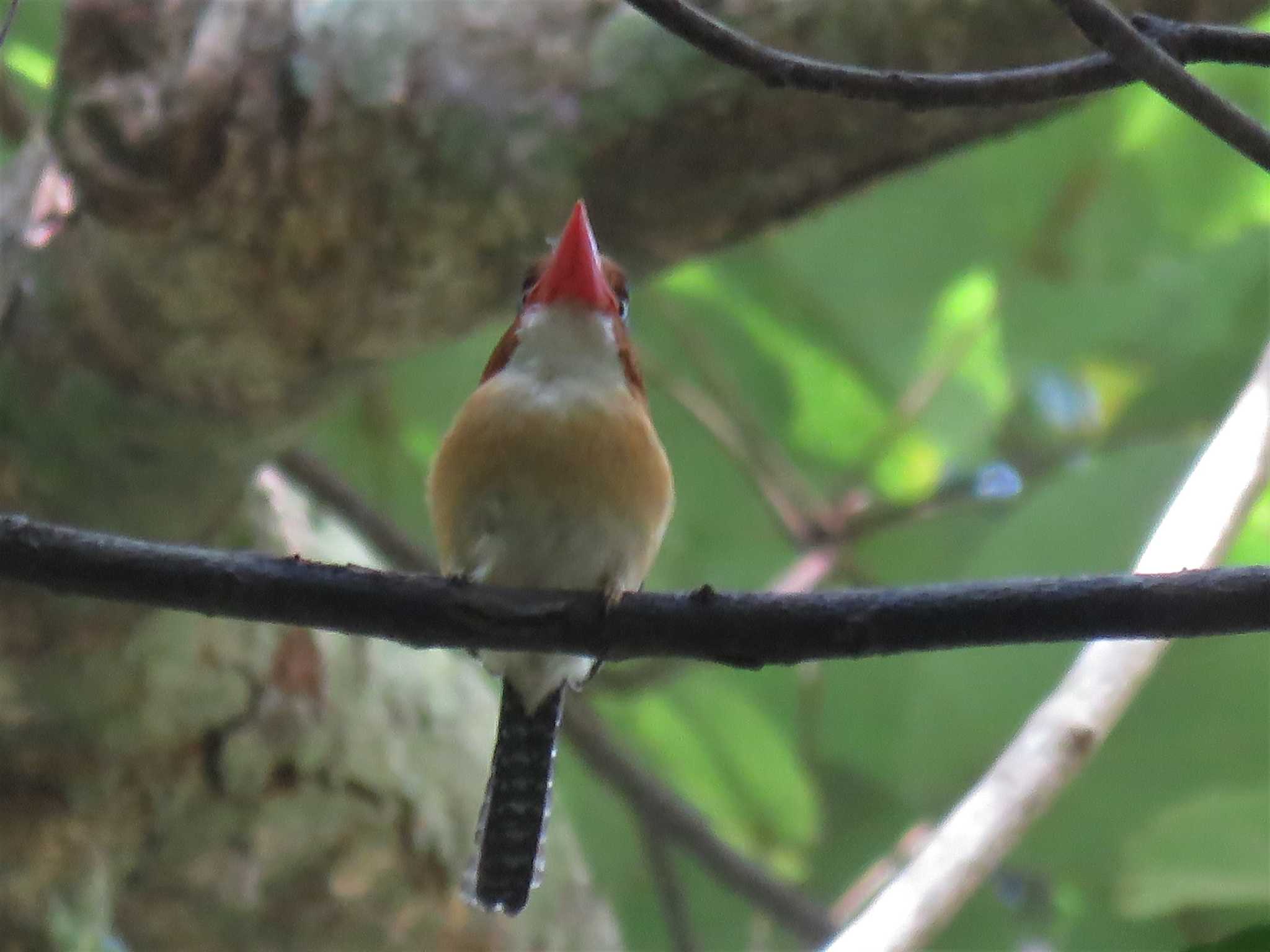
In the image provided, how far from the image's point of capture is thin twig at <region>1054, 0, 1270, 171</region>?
3.19 feet

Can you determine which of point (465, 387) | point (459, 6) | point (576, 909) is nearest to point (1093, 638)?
point (459, 6)

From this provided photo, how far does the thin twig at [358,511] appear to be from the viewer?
273 cm

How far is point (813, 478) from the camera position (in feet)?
10.2

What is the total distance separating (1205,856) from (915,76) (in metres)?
1.41

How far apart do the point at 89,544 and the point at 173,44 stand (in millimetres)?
1003

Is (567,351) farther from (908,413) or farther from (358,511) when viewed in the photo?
(908,413)

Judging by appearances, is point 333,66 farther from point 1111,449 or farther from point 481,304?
point 1111,449

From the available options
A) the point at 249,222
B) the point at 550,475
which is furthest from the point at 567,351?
the point at 249,222

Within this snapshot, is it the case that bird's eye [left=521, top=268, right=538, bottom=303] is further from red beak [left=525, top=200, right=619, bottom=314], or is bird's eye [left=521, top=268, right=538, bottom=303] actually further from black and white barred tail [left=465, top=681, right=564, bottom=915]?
black and white barred tail [left=465, top=681, right=564, bottom=915]

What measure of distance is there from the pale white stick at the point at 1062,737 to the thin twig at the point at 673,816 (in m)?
0.94

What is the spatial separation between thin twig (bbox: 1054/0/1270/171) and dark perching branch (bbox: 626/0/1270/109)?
0.05 meters

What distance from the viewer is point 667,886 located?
2.78 metres

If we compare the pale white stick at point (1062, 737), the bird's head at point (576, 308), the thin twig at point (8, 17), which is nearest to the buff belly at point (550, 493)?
the bird's head at point (576, 308)

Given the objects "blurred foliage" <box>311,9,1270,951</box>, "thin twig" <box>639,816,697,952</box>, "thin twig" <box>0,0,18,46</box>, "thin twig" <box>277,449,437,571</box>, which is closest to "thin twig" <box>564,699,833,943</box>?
"thin twig" <box>639,816,697,952</box>
